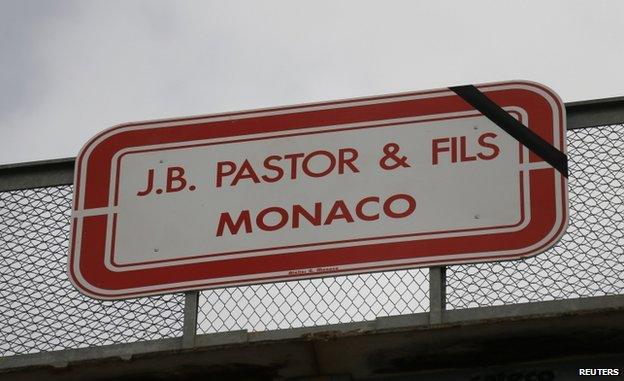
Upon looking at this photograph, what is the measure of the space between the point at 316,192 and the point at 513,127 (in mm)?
1482

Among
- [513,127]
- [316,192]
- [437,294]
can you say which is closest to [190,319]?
[316,192]

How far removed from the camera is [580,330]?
1160cm

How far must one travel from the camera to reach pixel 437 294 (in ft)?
38.7

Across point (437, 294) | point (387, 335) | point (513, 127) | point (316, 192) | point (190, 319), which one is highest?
point (513, 127)

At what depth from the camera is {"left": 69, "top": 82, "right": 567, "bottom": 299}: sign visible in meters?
12.0

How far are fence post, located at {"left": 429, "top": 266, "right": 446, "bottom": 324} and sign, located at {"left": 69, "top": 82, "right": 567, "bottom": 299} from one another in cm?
8

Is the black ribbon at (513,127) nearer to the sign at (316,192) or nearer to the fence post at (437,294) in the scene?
the sign at (316,192)

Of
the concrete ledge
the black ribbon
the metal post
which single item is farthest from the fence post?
the metal post

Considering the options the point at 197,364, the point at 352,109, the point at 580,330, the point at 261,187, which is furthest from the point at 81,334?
the point at 580,330

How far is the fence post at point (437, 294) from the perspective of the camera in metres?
11.7

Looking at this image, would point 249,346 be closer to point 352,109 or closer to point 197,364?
point 197,364

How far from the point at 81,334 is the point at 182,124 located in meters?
1.81

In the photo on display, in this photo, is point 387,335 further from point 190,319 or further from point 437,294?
point 190,319

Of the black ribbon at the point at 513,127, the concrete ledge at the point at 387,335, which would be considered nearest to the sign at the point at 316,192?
the black ribbon at the point at 513,127
